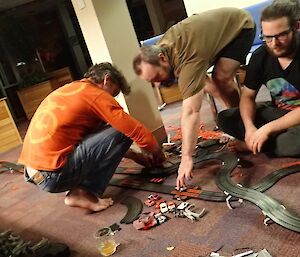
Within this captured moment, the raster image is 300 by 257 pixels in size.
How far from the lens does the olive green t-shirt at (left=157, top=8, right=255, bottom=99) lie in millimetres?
1846

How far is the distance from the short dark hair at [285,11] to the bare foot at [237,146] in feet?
2.71

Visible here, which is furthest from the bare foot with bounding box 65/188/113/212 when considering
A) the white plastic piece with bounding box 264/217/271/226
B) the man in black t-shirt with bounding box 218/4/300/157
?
the white plastic piece with bounding box 264/217/271/226

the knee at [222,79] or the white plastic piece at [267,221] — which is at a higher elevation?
the knee at [222,79]

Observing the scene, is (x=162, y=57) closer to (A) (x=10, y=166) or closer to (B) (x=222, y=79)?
(B) (x=222, y=79)

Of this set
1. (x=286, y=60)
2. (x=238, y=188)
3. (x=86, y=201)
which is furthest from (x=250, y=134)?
(x=86, y=201)

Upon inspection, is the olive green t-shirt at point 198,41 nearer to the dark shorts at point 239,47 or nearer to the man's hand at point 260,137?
the dark shorts at point 239,47

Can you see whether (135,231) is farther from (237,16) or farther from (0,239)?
(237,16)

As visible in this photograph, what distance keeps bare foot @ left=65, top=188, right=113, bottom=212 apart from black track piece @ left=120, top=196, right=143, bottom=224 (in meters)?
0.11

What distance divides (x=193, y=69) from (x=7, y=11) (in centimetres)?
724

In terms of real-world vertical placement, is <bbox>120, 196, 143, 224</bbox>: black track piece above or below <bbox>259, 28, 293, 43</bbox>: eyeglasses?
below

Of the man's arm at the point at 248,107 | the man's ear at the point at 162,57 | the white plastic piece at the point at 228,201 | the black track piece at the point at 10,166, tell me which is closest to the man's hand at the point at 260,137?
the man's arm at the point at 248,107

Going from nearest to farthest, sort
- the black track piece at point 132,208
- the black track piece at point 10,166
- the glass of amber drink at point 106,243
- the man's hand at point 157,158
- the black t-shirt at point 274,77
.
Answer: the glass of amber drink at point 106,243
the black t-shirt at point 274,77
the black track piece at point 132,208
the man's hand at point 157,158
the black track piece at point 10,166

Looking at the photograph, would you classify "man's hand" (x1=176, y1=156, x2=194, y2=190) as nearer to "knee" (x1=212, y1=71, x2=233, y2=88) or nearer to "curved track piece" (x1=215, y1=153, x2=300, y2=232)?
"curved track piece" (x1=215, y1=153, x2=300, y2=232)

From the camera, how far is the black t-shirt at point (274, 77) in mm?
1804
